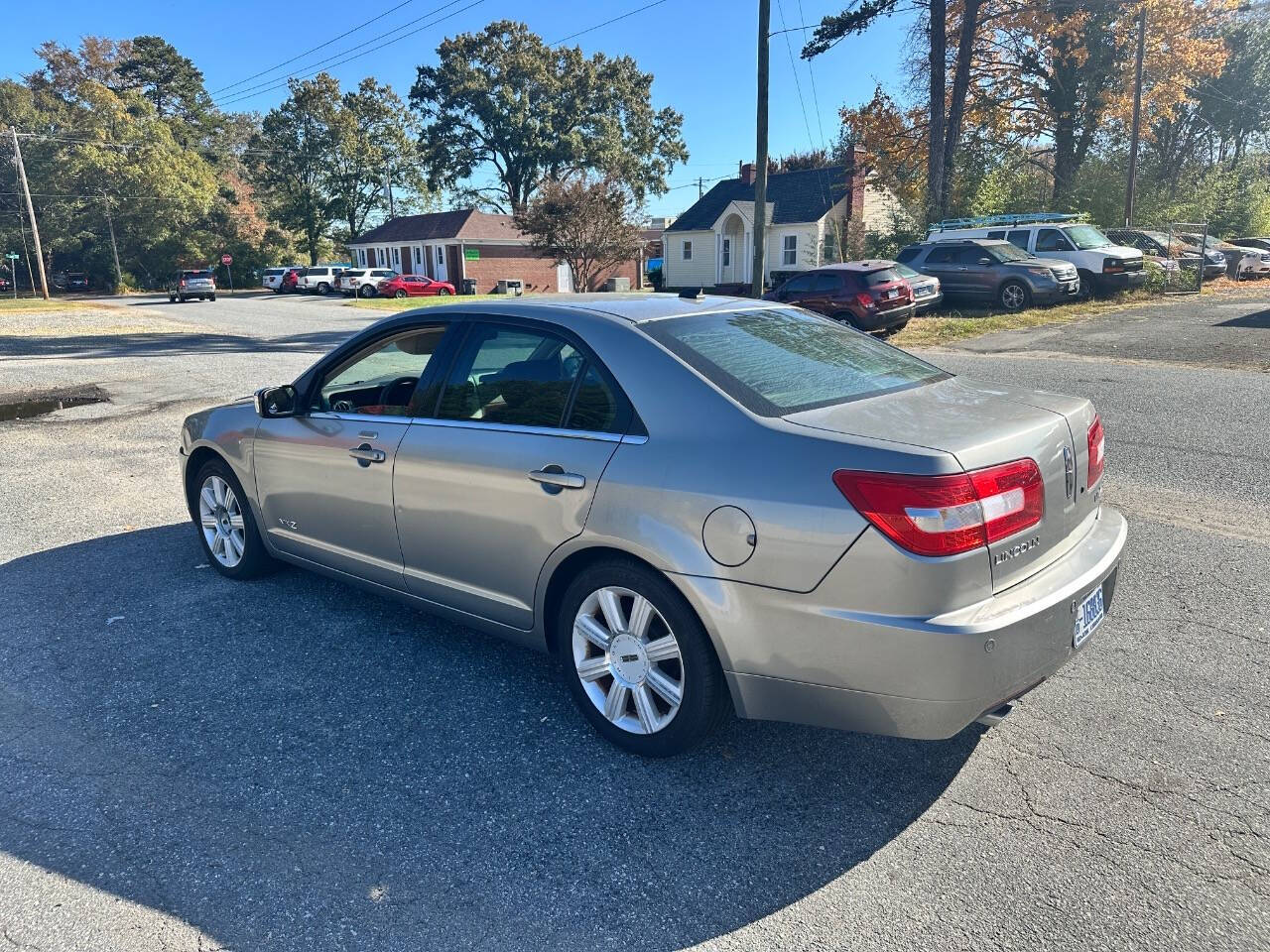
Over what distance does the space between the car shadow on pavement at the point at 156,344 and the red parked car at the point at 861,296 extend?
Answer: 30.7ft

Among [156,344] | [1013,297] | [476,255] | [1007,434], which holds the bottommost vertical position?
[156,344]

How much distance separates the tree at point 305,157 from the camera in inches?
2579

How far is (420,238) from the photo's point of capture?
189 feet

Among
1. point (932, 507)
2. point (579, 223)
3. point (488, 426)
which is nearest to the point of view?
point (932, 507)

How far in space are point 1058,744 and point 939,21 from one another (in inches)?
1264

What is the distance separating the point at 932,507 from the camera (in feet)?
8.30

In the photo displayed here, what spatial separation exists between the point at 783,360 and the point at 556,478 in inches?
39.8

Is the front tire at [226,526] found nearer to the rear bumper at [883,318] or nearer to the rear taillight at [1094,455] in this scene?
the rear taillight at [1094,455]

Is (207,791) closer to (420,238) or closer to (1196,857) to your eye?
(1196,857)

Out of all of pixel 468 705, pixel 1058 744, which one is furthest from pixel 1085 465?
pixel 468 705

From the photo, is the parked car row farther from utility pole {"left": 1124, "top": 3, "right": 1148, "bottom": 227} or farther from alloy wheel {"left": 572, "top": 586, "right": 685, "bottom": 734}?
alloy wheel {"left": 572, "top": 586, "right": 685, "bottom": 734}

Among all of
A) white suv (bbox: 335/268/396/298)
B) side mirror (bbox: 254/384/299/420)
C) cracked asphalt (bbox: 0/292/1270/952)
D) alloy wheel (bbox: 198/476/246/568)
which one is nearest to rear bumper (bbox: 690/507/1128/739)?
cracked asphalt (bbox: 0/292/1270/952)

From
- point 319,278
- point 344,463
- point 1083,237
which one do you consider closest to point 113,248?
point 319,278

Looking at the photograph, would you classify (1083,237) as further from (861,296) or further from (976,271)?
(861,296)
